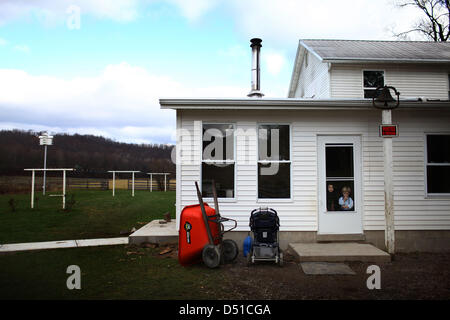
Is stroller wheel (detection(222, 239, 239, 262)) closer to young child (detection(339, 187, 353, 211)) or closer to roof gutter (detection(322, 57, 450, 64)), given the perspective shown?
young child (detection(339, 187, 353, 211))

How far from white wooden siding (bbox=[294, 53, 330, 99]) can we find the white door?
23.1 feet

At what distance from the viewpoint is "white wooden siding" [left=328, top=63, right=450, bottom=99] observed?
44.5 ft

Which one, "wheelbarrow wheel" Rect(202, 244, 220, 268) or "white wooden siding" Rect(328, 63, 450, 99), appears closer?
"wheelbarrow wheel" Rect(202, 244, 220, 268)

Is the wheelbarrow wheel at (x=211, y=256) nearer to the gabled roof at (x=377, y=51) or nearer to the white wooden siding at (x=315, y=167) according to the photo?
the white wooden siding at (x=315, y=167)

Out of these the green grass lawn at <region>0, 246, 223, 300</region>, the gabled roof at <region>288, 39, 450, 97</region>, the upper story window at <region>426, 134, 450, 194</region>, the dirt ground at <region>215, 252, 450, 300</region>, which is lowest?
the dirt ground at <region>215, 252, 450, 300</region>

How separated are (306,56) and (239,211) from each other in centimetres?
1164

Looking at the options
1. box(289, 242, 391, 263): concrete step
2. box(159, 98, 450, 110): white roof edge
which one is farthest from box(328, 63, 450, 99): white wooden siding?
box(289, 242, 391, 263): concrete step

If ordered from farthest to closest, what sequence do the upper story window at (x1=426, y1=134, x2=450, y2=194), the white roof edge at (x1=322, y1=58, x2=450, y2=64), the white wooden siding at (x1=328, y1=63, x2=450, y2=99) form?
1. the white wooden siding at (x1=328, y1=63, x2=450, y2=99)
2. the white roof edge at (x1=322, y1=58, x2=450, y2=64)
3. the upper story window at (x1=426, y1=134, x2=450, y2=194)

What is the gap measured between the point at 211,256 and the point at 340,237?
2.93 m

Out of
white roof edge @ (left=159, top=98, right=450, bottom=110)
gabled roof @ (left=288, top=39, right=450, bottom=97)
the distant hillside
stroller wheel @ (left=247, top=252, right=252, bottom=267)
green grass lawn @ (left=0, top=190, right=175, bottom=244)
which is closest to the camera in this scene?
stroller wheel @ (left=247, top=252, right=252, bottom=267)

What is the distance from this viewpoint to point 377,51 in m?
14.4

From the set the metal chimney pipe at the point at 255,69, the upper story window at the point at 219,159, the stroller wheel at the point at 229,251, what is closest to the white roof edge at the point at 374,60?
the metal chimney pipe at the point at 255,69

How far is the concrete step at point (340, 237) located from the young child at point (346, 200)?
55 centimetres

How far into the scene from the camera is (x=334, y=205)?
6.96 meters
